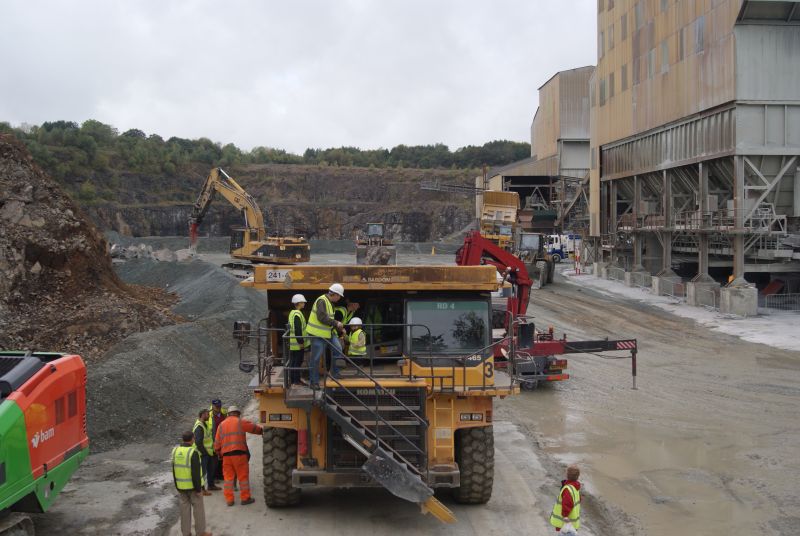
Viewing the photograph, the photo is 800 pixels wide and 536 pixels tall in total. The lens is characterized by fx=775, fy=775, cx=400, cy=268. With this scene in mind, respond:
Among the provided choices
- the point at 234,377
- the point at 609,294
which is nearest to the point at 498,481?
the point at 234,377

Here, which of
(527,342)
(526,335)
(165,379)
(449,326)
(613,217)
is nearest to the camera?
(449,326)

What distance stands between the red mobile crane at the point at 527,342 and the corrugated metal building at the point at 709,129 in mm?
15106

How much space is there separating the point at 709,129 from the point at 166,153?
7403 centimetres

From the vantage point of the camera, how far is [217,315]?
24.8 meters

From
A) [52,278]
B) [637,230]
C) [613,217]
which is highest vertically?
[613,217]

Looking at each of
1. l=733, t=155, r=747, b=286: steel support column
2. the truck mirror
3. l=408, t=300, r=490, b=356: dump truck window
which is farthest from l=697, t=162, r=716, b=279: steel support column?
l=408, t=300, r=490, b=356: dump truck window

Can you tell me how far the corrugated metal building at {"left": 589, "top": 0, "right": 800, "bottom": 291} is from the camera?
97.6 feet

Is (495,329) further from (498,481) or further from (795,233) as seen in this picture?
(795,233)

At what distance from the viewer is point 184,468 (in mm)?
8883

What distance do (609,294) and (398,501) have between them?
99.3ft

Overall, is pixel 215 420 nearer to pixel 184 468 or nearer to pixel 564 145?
pixel 184 468

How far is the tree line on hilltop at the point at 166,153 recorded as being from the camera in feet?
266

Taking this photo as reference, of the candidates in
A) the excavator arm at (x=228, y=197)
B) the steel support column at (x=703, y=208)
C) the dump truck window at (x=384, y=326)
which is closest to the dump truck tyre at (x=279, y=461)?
the dump truck window at (x=384, y=326)

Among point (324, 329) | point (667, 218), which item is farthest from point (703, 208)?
point (324, 329)
